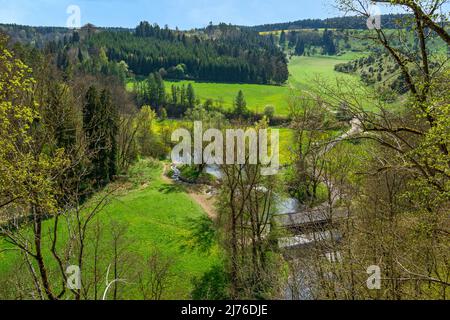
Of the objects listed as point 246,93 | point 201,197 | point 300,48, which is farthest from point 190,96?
point 300,48

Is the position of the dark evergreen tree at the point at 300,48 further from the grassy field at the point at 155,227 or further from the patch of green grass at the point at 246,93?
the grassy field at the point at 155,227

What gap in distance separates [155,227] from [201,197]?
28.3ft

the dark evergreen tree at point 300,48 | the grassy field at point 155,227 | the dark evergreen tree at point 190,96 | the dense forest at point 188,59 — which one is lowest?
the grassy field at point 155,227

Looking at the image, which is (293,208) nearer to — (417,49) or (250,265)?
(250,265)

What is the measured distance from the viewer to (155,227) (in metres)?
34.7

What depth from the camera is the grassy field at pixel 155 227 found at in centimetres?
2738

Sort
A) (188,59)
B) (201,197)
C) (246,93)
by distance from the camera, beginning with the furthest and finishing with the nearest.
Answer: (188,59) < (246,93) < (201,197)

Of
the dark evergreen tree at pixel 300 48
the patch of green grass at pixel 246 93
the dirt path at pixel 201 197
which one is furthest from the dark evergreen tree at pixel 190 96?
the dark evergreen tree at pixel 300 48

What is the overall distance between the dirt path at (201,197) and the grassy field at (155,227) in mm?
628

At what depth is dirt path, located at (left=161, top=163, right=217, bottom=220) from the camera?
38.4 m

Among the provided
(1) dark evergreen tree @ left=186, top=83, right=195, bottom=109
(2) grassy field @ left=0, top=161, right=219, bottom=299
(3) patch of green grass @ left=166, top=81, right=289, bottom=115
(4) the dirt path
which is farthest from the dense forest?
(2) grassy field @ left=0, top=161, right=219, bottom=299

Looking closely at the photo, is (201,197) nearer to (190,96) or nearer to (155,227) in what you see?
(155,227)

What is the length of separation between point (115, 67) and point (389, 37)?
3744 inches
